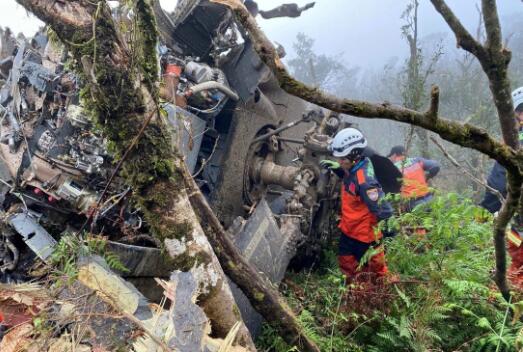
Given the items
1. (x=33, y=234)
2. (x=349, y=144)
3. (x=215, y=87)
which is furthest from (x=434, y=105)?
(x=33, y=234)

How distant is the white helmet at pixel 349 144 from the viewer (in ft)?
15.2

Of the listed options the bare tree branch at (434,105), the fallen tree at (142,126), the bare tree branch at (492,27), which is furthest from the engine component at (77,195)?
the bare tree branch at (492,27)

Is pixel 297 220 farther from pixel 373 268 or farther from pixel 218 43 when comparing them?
pixel 218 43

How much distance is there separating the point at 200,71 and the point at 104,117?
2525mm

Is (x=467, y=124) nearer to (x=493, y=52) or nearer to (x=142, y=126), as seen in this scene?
(x=493, y=52)

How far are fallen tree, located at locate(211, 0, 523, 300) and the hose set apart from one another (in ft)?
10.9

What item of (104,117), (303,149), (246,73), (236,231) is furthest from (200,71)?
(104,117)

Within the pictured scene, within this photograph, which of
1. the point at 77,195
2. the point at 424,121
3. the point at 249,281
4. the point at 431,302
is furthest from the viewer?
the point at 77,195

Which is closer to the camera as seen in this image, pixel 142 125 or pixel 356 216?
pixel 142 125

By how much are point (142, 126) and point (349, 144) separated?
8.66 ft

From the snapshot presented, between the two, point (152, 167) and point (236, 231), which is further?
point (236, 231)

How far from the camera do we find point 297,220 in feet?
15.9

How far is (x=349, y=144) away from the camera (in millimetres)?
4645

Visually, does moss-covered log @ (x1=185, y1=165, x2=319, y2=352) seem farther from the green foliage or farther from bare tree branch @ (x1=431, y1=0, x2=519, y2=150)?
bare tree branch @ (x1=431, y1=0, x2=519, y2=150)
